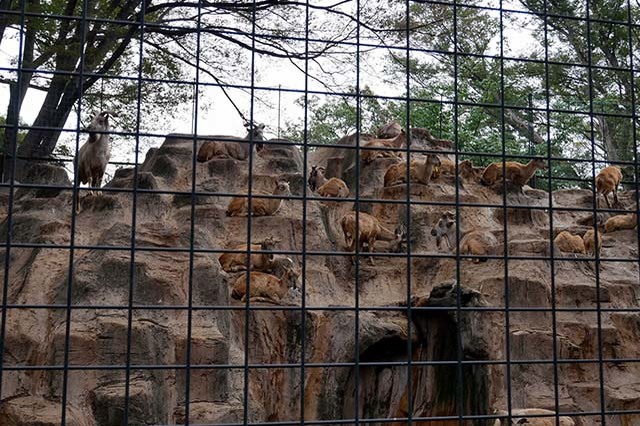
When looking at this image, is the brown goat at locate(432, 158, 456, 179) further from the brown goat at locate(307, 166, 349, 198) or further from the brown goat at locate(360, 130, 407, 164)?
the brown goat at locate(307, 166, 349, 198)

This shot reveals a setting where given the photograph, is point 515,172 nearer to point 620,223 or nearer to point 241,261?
point 620,223

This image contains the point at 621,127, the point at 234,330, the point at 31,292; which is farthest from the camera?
the point at 621,127

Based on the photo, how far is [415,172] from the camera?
40.0 feet

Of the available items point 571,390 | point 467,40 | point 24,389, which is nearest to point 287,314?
point 24,389

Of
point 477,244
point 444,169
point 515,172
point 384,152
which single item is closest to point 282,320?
point 477,244

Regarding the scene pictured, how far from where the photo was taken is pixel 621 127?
1805cm

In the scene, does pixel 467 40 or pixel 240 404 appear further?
pixel 467 40

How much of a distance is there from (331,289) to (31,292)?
4.22m

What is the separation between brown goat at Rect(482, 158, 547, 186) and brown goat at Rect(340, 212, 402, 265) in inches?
103

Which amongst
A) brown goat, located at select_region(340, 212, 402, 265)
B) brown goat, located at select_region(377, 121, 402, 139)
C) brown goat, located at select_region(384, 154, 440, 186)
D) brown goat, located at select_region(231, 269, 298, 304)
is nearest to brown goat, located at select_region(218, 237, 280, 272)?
brown goat, located at select_region(231, 269, 298, 304)

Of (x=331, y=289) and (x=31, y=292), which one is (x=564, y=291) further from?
(x=31, y=292)

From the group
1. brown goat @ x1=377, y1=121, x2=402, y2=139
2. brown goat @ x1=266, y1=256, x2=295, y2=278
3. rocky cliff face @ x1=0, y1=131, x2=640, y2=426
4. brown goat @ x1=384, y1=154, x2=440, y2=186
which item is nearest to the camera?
rocky cliff face @ x1=0, y1=131, x2=640, y2=426

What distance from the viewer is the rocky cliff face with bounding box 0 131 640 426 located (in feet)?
20.9

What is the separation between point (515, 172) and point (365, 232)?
358 centimetres
